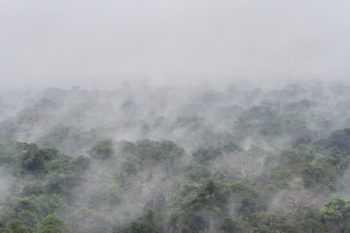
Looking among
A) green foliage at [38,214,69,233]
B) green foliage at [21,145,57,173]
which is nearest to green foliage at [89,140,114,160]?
green foliage at [21,145,57,173]

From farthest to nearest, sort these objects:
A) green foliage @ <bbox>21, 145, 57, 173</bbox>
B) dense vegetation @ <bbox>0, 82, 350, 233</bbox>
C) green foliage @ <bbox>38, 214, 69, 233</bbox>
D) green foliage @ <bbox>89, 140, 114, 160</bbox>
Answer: green foliage @ <bbox>89, 140, 114, 160</bbox> < green foliage @ <bbox>21, 145, 57, 173</bbox> < dense vegetation @ <bbox>0, 82, 350, 233</bbox> < green foliage @ <bbox>38, 214, 69, 233</bbox>

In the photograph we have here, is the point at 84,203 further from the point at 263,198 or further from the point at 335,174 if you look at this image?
the point at 335,174

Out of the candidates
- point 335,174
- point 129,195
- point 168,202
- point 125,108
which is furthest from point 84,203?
point 125,108

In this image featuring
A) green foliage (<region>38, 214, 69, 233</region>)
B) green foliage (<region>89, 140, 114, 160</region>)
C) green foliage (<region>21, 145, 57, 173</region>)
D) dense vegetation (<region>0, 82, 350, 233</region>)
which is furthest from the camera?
green foliage (<region>89, 140, 114, 160</region>)

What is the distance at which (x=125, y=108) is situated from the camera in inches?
3415

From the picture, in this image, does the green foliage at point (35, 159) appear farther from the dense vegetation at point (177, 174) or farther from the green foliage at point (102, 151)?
the green foliage at point (102, 151)

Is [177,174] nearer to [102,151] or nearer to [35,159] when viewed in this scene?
[102,151]

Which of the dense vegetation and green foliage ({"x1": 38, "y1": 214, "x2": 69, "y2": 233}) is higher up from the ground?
green foliage ({"x1": 38, "y1": 214, "x2": 69, "y2": 233})

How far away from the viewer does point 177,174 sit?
4541cm

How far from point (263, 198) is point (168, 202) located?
6026 millimetres

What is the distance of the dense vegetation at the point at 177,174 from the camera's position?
1249 inches

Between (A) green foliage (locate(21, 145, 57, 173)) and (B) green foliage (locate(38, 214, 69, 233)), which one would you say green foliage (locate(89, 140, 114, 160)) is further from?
(B) green foliage (locate(38, 214, 69, 233))

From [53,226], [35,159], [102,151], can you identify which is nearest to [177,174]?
[102,151]

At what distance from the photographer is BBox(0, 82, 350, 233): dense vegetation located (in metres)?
31.7
